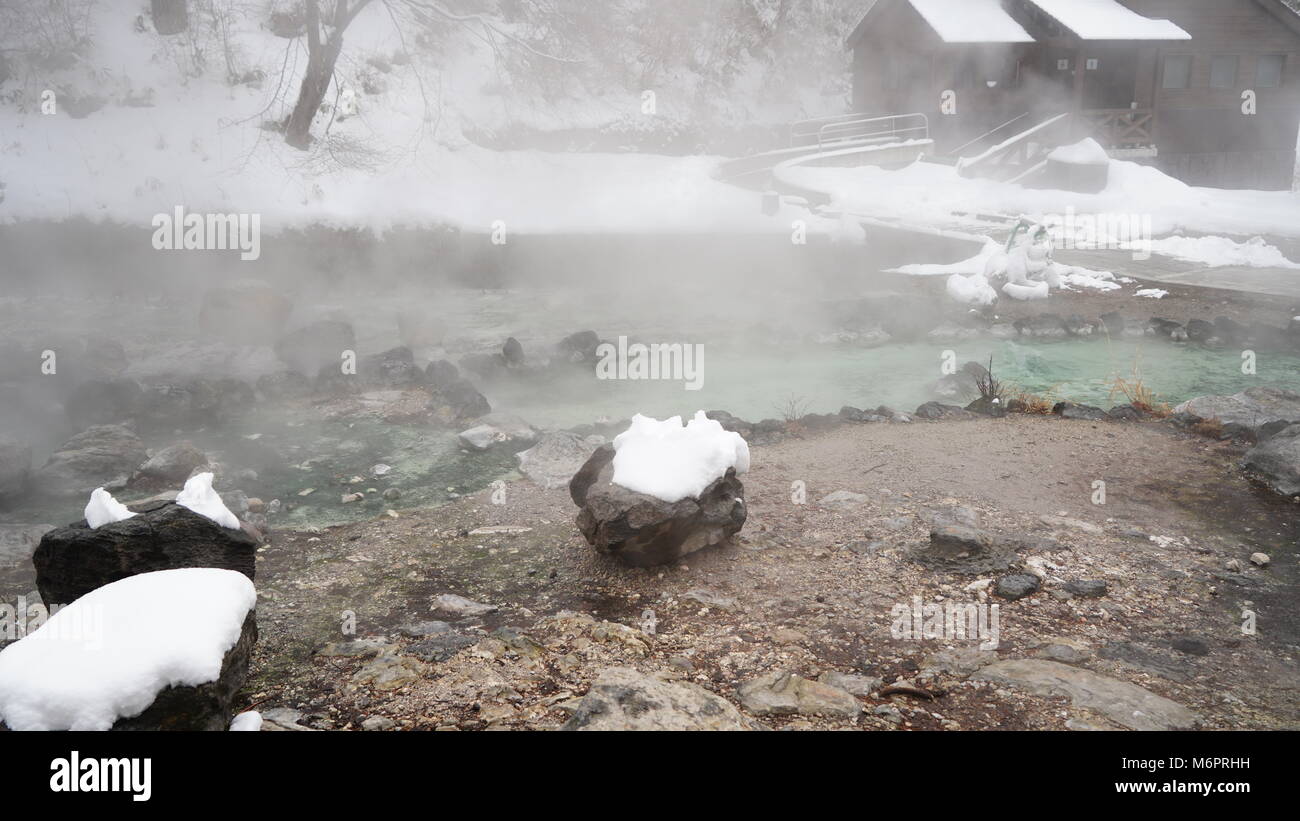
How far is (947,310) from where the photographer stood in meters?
12.7

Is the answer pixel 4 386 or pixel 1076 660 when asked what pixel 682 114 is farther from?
pixel 1076 660

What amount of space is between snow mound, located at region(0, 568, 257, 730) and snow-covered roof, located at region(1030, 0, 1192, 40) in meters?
25.5

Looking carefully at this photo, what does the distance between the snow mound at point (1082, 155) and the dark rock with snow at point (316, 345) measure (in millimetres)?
16092

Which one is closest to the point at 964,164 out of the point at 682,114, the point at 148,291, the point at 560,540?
the point at 682,114

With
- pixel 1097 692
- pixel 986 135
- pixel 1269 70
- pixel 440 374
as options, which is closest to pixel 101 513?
pixel 1097 692

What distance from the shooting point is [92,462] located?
7.84 meters

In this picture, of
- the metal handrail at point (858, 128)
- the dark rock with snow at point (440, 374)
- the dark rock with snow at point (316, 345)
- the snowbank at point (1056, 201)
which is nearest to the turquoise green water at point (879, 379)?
the dark rock with snow at point (440, 374)

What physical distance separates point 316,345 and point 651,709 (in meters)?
9.43

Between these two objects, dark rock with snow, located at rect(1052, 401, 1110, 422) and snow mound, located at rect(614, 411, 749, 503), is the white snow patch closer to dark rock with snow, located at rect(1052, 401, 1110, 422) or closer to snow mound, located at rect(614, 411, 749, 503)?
dark rock with snow, located at rect(1052, 401, 1110, 422)

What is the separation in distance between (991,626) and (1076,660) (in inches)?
17.8

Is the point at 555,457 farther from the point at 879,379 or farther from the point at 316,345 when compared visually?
the point at 316,345

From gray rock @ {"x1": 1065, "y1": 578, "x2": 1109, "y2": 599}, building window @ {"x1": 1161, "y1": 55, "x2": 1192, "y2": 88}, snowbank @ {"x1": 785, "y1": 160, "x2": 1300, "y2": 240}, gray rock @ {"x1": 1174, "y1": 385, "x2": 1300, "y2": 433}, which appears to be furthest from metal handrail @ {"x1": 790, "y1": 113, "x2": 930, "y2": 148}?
gray rock @ {"x1": 1065, "y1": 578, "x2": 1109, "y2": 599}

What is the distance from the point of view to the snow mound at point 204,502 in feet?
14.6

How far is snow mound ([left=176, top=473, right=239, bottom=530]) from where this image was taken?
4461 mm
